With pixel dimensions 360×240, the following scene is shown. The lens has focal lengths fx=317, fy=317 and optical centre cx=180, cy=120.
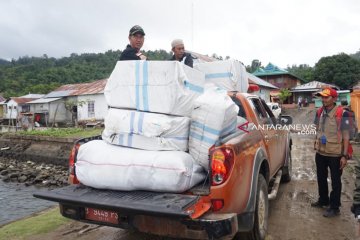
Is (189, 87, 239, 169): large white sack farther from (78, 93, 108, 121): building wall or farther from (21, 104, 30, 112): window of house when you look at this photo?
(21, 104, 30, 112): window of house

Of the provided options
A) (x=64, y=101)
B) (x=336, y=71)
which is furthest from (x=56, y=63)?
(x=336, y=71)

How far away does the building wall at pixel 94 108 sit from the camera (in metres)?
29.2

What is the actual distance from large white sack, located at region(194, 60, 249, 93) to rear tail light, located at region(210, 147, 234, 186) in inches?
68.1

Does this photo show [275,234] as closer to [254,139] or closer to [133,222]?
[254,139]

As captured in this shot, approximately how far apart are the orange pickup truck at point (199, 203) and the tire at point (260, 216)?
10 mm

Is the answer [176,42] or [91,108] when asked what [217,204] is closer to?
[176,42]

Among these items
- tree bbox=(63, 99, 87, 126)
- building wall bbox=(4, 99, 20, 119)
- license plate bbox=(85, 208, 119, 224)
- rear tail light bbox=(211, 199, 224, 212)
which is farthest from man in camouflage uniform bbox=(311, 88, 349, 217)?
building wall bbox=(4, 99, 20, 119)

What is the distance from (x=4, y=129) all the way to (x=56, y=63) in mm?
47938

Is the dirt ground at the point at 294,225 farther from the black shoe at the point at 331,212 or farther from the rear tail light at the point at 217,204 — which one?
the rear tail light at the point at 217,204

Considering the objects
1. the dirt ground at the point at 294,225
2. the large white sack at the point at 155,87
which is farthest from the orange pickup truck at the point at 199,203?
the dirt ground at the point at 294,225

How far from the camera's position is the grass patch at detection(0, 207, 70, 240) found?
4.33 metres

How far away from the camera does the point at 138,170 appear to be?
2.94 meters

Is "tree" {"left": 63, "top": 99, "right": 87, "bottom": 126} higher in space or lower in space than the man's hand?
higher

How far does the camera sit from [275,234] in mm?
3896
